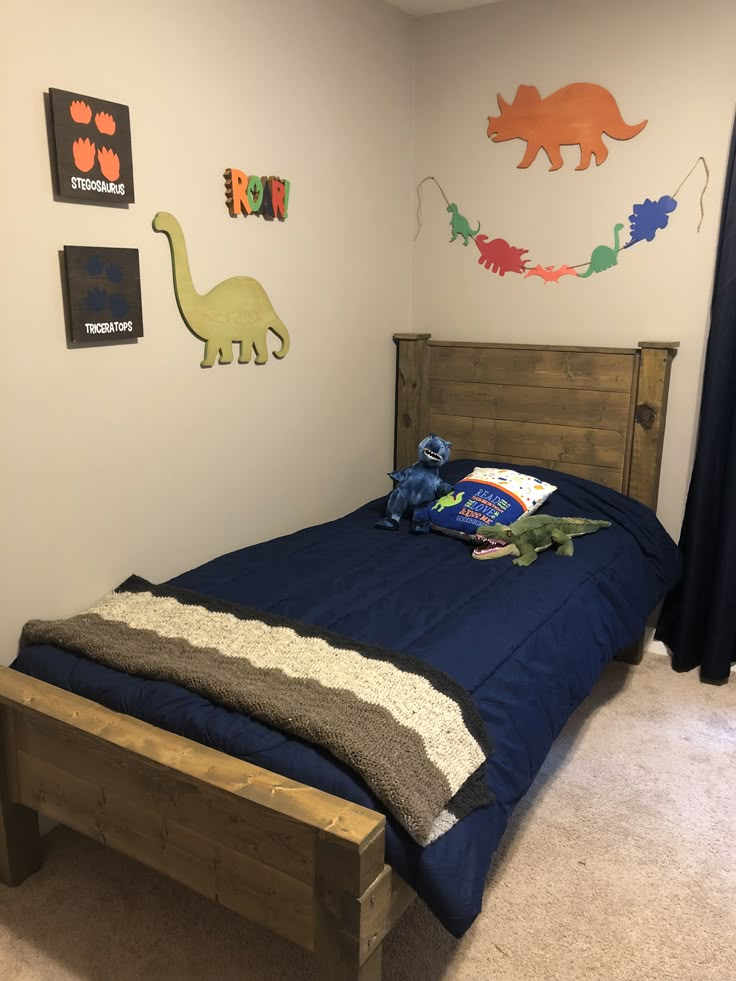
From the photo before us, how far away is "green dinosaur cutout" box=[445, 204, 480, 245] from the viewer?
3270 mm

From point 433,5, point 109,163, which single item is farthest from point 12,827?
point 433,5

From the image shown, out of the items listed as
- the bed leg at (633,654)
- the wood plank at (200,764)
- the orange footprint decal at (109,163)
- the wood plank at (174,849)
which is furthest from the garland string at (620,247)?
the wood plank at (174,849)

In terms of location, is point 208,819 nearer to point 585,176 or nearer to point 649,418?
point 649,418

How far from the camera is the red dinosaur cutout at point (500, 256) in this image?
3199 millimetres

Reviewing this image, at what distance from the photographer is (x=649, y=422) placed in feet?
9.69

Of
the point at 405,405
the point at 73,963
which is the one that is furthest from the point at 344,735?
the point at 405,405

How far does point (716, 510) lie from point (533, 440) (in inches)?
27.9

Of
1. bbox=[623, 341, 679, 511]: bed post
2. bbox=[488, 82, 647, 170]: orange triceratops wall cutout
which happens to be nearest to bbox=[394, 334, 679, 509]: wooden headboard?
bbox=[623, 341, 679, 511]: bed post

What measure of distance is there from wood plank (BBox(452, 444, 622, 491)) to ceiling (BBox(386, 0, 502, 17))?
1.67m

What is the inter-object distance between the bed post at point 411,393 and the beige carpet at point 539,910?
151 centimetres

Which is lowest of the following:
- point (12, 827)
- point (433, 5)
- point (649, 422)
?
point (12, 827)

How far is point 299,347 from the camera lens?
2830 millimetres

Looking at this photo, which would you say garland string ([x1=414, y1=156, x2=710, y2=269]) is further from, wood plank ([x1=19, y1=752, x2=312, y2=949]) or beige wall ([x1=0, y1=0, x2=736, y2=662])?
wood plank ([x1=19, y1=752, x2=312, y2=949])

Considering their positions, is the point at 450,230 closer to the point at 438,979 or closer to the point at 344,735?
the point at 344,735
